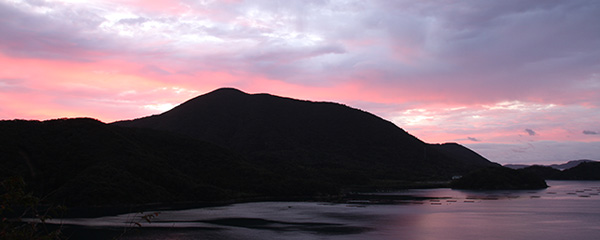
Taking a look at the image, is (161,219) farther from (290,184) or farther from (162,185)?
(290,184)

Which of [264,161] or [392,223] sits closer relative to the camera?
[392,223]

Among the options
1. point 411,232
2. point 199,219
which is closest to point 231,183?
point 199,219

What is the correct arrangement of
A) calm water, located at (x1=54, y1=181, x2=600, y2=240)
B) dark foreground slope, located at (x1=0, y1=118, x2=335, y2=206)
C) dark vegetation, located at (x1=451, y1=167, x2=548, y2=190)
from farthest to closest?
dark vegetation, located at (x1=451, y1=167, x2=548, y2=190) < dark foreground slope, located at (x1=0, y1=118, x2=335, y2=206) < calm water, located at (x1=54, y1=181, x2=600, y2=240)

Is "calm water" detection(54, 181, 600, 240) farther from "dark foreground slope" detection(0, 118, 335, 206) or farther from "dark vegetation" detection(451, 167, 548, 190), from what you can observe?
"dark vegetation" detection(451, 167, 548, 190)

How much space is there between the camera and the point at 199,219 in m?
72.6

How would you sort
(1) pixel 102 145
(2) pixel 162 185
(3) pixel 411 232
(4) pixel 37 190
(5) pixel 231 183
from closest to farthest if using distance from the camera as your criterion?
(3) pixel 411 232, (4) pixel 37 190, (2) pixel 162 185, (1) pixel 102 145, (5) pixel 231 183

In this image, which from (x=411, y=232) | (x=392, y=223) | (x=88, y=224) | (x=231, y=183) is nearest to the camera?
(x=411, y=232)

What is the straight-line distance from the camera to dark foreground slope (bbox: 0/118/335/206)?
322 ft

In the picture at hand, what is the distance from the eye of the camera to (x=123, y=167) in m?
111

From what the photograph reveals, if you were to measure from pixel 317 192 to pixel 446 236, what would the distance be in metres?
87.4

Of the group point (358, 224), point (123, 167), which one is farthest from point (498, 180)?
point (123, 167)

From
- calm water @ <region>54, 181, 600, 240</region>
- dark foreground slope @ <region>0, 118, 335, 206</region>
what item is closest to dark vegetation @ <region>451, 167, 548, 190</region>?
dark foreground slope @ <region>0, 118, 335, 206</region>

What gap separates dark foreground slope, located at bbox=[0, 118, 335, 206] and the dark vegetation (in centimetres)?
6632

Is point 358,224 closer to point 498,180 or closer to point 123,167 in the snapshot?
point 123,167
